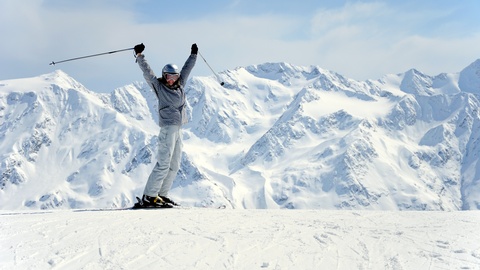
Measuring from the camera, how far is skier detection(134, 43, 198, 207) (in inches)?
479

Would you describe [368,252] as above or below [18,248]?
below

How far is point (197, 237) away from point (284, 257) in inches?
69.2

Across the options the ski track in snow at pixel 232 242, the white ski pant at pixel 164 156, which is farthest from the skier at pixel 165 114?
the ski track in snow at pixel 232 242

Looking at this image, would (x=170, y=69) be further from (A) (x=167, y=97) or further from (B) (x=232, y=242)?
(B) (x=232, y=242)

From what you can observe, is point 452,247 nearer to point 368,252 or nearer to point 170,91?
point 368,252

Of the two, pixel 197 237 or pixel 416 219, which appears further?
pixel 416 219

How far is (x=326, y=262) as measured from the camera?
661cm

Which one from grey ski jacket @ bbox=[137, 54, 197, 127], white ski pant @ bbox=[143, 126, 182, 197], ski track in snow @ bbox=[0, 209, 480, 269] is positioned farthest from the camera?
white ski pant @ bbox=[143, 126, 182, 197]

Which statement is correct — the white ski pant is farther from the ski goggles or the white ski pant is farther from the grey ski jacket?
the ski goggles

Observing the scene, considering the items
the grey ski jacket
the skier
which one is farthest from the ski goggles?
the grey ski jacket

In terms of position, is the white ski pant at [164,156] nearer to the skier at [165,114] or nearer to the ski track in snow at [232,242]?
the skier at [165,114]

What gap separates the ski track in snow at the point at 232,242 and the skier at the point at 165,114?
233cm

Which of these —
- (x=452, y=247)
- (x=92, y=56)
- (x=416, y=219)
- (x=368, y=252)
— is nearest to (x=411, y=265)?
(x=368, y=252)

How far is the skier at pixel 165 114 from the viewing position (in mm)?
12175
